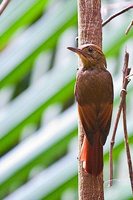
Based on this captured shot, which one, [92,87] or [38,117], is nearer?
[92,87]

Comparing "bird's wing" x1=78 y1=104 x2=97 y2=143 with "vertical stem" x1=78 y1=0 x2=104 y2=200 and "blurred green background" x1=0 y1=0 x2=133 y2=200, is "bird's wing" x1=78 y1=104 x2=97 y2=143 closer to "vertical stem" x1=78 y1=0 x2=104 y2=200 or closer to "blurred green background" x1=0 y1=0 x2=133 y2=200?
"vertical stem" x1=78 y1=0 x2=104 y2=200

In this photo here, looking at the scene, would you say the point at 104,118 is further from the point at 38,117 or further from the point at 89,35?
the point at 38,117

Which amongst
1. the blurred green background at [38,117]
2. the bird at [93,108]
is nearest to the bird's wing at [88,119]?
the bird at [93,108]

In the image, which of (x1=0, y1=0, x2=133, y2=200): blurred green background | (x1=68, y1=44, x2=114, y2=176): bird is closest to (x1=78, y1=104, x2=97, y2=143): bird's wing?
(x1=68, y1=44, x2=114, y2=176): bird

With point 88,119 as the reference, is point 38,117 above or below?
above

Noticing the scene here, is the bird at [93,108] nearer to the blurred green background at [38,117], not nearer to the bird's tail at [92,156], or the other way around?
the bird's tail at [92,156]

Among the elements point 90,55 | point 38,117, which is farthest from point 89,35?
point 38,117

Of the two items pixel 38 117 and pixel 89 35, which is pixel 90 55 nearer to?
pixel 89 35
